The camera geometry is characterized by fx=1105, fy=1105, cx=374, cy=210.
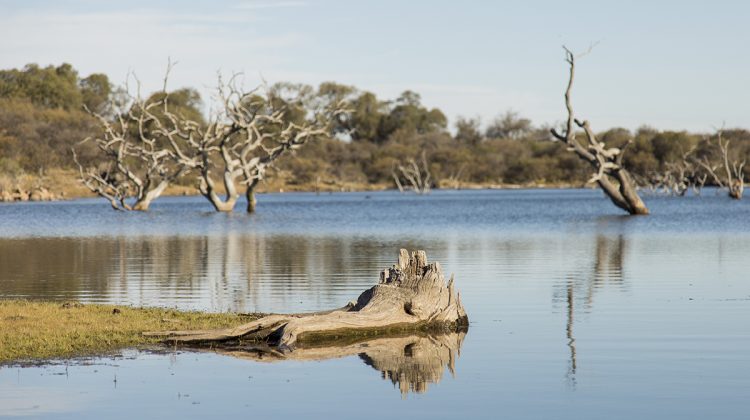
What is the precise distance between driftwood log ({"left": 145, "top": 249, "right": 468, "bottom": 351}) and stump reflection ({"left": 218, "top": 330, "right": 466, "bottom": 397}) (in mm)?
230

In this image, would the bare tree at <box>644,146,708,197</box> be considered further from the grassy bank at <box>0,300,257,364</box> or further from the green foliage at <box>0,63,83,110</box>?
the green foliage at <box>0,63,83,110</box>

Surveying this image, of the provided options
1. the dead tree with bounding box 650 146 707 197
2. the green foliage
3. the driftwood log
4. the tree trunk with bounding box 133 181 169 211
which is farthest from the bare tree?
the green foliage

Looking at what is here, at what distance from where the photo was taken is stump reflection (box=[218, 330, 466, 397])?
1116 cm

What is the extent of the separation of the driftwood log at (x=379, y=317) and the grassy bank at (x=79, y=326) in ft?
2.06

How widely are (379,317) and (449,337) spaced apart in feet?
2.96

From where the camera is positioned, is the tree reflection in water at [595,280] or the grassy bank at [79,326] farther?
the tree reflection in water at [595,280]

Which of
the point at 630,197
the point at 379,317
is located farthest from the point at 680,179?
the point at 379,317

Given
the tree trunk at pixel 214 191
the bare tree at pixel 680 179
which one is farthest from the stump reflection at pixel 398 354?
the bare tree at pixel 680 179

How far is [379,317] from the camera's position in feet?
45.1

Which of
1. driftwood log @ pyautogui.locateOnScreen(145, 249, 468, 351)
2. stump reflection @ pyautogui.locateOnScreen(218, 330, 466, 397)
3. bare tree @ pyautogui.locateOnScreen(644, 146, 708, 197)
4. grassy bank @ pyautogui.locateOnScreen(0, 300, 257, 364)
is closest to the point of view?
stump reflection @ pyautogui.locateOnScreen(218, 330, 466, 397)

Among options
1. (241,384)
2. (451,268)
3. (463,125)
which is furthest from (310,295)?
(463,125)

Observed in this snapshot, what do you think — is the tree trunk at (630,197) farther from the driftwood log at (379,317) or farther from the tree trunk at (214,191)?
the driftwood log at (379,317)

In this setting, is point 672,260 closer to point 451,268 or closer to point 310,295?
point 451,268

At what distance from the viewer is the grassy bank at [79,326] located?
12.3 meters
